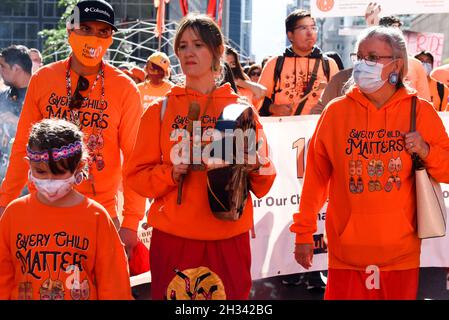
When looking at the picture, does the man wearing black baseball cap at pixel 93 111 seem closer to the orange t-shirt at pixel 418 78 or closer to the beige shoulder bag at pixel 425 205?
the beige shoulder bag at pixel 425 205

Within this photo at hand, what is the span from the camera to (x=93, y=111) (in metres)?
5.49

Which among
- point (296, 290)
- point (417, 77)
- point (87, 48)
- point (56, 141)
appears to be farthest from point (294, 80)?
point (56, 141)

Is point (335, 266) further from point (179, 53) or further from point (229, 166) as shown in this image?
point (179, 53)

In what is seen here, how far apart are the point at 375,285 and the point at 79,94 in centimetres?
208

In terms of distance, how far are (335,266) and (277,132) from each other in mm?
2641

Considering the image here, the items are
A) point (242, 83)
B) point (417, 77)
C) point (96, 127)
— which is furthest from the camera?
point (242, 83)

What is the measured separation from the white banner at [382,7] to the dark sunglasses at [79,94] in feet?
18.7

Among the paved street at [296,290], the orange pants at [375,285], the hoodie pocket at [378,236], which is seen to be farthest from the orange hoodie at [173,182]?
the paved street at [296,290]

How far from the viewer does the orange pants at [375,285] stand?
5012mm

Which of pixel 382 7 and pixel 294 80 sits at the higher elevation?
pixel 382 7

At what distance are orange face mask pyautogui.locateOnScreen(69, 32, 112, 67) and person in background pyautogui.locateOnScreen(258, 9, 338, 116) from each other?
3374 millimetres

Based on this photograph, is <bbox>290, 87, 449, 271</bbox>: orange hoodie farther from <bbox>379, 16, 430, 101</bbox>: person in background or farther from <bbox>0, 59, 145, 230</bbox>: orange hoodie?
<bbox>379, 16, 430, 101</bbox>: person in background

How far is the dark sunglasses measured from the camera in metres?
5.46

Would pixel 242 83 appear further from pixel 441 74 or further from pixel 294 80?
pixel 441 74
